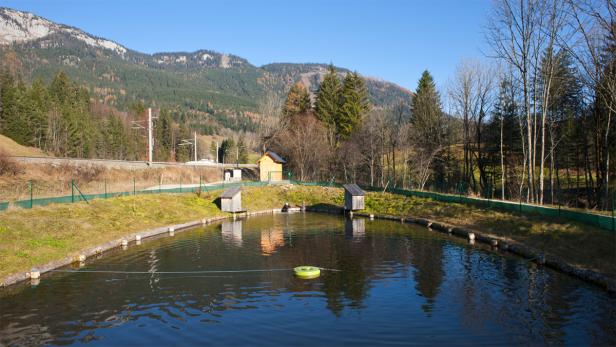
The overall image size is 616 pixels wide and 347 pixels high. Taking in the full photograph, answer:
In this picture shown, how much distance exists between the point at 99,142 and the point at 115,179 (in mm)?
42637

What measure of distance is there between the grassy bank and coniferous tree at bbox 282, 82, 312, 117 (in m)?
36.5

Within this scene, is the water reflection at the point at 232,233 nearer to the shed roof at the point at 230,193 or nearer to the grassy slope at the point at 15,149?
the shed roof at the point at 230,193

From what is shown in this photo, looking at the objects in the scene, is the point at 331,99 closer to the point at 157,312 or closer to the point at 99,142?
the point at 99,142

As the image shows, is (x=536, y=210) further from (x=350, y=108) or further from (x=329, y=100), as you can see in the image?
(x=329, y=100)

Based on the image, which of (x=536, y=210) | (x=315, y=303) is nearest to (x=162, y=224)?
(x=315, y=303)

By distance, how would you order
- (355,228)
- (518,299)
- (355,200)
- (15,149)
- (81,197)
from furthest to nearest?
(15,149) → (355,200) → (355,228) → (81,197) → (518,299)

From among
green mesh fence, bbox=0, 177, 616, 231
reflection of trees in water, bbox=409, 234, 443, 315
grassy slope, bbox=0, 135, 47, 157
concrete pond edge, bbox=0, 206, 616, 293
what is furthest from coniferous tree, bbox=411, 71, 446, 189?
grassy slope, bbox=0, 135, 47, 157

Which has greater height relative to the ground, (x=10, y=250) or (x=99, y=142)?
(x=99, y=142)

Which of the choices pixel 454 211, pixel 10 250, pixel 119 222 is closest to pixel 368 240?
pixel 454 211

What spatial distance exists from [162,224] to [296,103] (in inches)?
2040

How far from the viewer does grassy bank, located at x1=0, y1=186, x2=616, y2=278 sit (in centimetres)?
1927

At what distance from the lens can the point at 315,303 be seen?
1512 centimetres

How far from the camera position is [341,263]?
21484mm

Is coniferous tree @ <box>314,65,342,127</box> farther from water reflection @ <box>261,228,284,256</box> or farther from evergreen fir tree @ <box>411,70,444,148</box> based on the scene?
water reflection @ <box>261,228,284,256</box>
